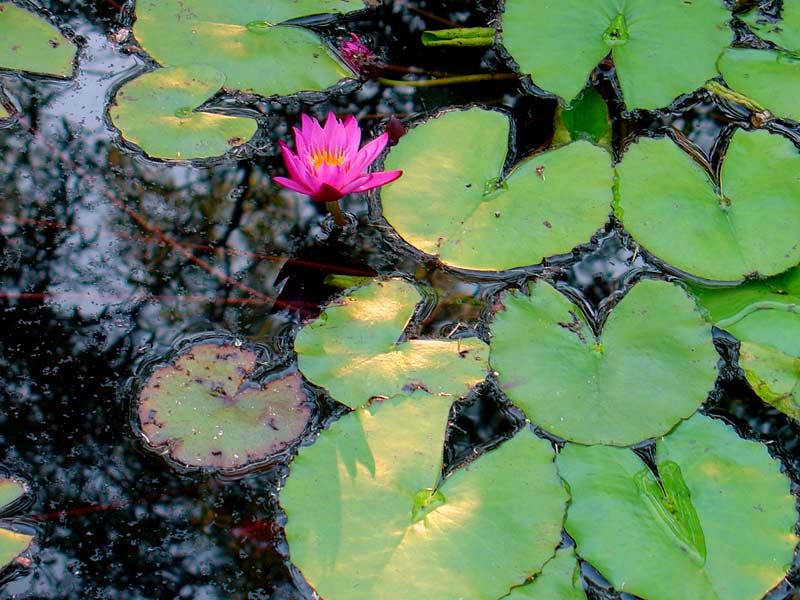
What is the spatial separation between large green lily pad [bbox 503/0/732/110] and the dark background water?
0.15 m

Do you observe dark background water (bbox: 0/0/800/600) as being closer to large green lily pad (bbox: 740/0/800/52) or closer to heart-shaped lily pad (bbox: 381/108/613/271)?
heart-shaped lily pad (bbox: 381/108/613/271)

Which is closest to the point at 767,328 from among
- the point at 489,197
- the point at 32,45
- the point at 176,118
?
the point at 489,197

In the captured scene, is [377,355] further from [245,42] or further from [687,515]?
[245,42]

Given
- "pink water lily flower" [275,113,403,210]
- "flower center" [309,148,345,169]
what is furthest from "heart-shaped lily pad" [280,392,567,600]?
"flower center" [309,148,345,169]

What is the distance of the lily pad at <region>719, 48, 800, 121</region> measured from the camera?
2.83 metres

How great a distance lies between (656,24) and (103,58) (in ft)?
7.45

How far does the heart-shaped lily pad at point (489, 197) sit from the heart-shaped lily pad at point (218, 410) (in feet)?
2.27

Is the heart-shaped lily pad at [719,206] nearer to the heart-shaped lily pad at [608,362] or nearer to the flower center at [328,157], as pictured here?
the heart-shaped lily pad at [608,362]

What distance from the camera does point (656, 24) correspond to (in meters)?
2.89

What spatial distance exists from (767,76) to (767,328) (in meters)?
1.19

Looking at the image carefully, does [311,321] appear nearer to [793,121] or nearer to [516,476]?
[516,476]

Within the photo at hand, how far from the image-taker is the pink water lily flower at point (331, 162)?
230cm

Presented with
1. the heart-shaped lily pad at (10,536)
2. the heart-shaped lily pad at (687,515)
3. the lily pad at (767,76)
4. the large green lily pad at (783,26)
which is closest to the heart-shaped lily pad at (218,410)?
the heart-shaped lily pad at (10,536)

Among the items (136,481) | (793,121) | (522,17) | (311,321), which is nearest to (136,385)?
(136,481)
